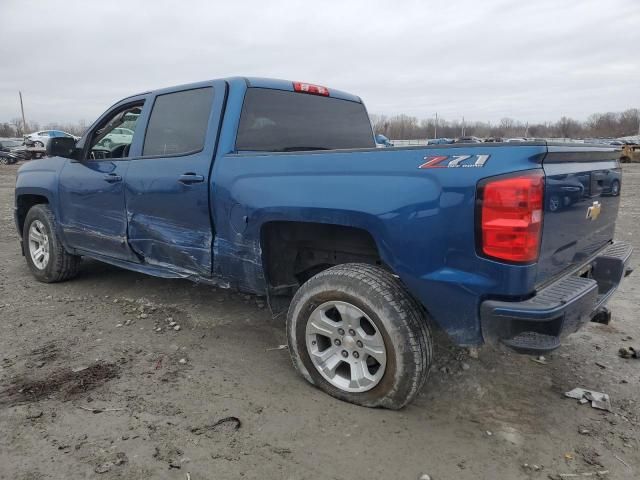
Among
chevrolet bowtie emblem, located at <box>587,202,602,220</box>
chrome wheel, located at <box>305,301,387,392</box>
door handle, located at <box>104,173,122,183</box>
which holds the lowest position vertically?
chrome wheel, located at <box>305,301,387,392</box>

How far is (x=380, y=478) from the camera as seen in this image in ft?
7.30

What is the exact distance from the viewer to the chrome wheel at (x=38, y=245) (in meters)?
5.16

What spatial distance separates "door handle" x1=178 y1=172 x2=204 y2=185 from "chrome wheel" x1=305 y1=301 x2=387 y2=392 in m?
1.25

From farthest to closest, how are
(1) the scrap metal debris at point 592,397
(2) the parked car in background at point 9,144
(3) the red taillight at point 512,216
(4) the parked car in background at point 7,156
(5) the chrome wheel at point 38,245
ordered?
(2) the parked car in background at point 9,144 < (4) the parked car in background at point 7,156 < (5) the chrome wheel at point 38,245 < (1) the scrap metal debris at point 592,397 < (3) the red taillight at point 512,216

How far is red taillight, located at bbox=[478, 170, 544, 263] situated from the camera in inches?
86.5

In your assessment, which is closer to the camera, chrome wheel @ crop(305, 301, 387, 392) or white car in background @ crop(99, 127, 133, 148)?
chrome wheel @ crop(305, 301, 387, 392)

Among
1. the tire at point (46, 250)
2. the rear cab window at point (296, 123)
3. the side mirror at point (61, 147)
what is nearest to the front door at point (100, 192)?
the side mirror at point (61, 147)

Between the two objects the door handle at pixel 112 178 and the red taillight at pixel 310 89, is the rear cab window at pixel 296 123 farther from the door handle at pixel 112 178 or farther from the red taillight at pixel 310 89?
the door handle at pixel 112 178

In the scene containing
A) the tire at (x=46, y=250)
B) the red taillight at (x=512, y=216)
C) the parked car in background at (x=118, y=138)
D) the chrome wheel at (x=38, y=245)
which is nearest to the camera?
the red taillight at (x=512, y=216)

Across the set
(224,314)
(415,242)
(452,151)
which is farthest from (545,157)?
(224,314)

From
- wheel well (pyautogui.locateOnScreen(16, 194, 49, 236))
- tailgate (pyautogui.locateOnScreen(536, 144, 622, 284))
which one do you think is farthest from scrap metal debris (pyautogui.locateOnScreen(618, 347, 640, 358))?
wheel well (pyautogui.locateOnScreen(16, 194, 49, 236))

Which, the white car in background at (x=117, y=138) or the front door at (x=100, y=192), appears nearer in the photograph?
the front door at (x=100, y=192)

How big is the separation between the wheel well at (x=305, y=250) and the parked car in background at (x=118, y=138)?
182 cm

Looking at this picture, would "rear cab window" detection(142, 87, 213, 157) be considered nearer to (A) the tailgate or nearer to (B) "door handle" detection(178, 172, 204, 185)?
(B) "door handle" detection(178, 172, 204, 185)
